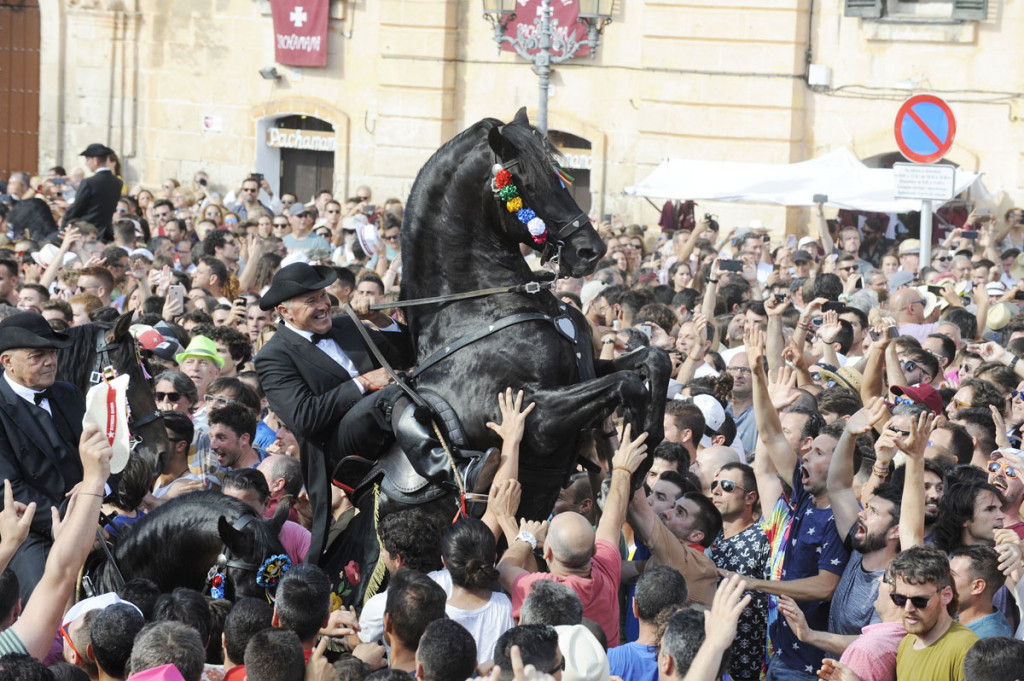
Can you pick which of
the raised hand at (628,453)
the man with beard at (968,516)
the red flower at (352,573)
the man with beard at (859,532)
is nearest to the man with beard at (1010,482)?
the man with beard at (968,516)

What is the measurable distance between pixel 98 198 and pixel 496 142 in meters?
11.4

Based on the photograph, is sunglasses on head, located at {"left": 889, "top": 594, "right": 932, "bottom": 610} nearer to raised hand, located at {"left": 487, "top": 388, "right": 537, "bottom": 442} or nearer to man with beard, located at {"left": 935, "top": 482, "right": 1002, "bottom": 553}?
man with beard, located at {"left": 935, "top": 482, "right": 1002, "bottom": 553}

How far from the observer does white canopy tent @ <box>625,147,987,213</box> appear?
733 inches

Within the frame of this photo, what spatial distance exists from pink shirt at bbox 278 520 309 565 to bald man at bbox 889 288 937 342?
641 cm

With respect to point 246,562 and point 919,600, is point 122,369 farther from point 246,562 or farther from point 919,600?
point 919,600

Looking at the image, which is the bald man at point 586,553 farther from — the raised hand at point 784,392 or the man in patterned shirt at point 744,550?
the raised hand at point 784,392

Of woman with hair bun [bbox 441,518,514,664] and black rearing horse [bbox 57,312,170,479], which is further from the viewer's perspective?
black rearing horse [bbox 57,312,170,479]

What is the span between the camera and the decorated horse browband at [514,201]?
6.23 m

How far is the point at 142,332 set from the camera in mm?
10172

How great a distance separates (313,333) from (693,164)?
14.3 metres

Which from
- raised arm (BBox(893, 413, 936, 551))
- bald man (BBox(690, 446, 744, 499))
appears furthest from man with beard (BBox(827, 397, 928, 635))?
bald man (BBox(690, 446, 744, 499))

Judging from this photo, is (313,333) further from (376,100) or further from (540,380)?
(376,100)

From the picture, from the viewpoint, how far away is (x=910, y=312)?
12.1 metres

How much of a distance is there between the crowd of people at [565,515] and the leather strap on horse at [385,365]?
0.21ft
